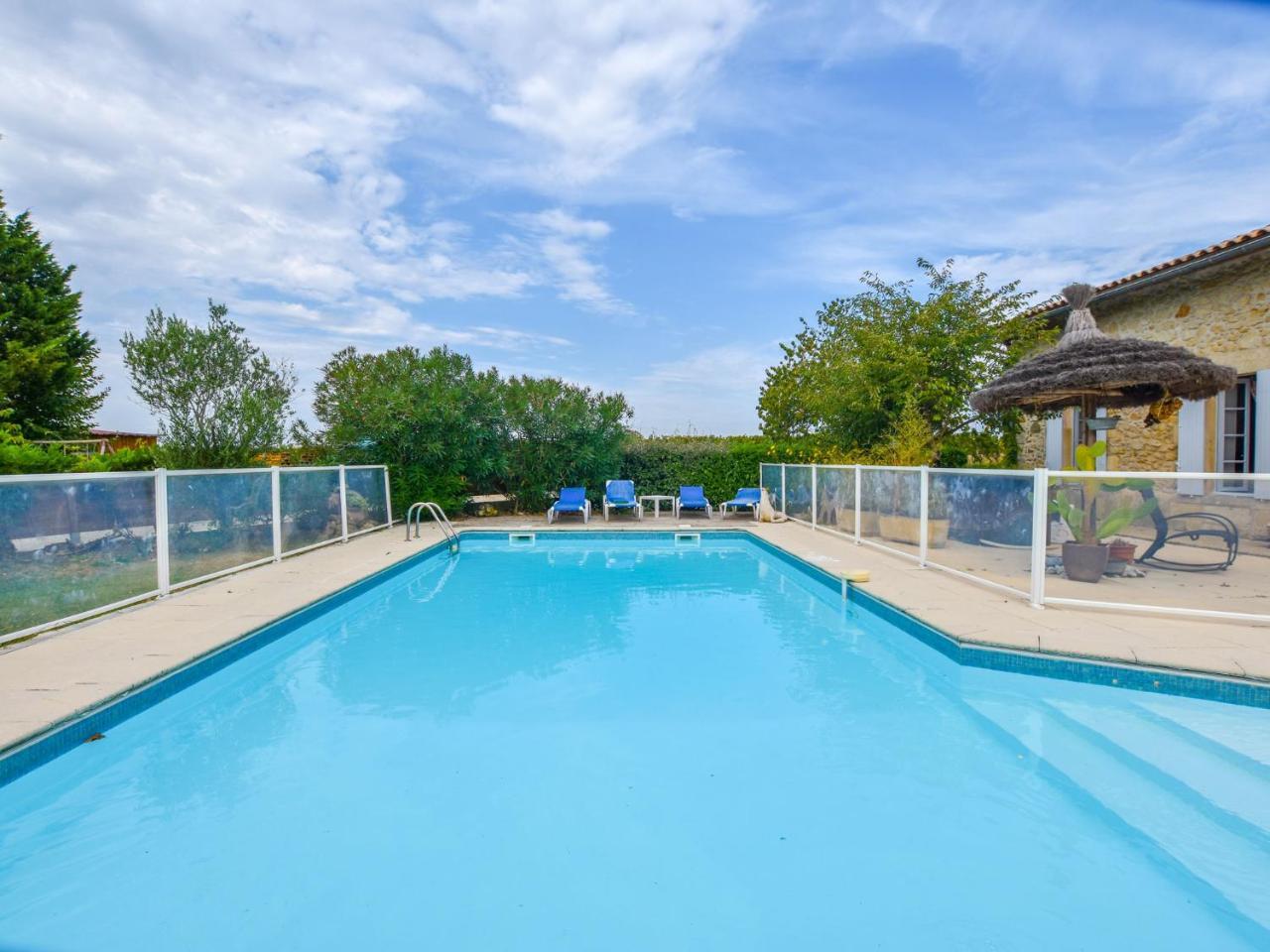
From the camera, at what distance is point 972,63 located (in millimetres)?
7027

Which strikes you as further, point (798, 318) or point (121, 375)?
point (798, 318)

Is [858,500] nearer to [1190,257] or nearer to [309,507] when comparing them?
[1190,257]

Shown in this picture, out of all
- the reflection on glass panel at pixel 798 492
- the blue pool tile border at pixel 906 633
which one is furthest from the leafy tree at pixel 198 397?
the reflection on glass panel at pixel 798 492

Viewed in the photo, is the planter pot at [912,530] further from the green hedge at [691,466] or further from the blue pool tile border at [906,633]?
the green hedge at [691,466]

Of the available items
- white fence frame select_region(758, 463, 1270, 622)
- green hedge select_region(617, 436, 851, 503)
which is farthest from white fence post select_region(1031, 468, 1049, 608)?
green hedge select_region(617, 436, 851, 503)

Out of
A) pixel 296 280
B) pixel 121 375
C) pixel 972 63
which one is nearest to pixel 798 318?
pixel 296 280

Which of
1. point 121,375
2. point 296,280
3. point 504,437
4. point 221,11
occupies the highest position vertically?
point 221,11

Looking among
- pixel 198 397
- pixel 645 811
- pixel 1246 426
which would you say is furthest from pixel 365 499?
pixel 1246 426

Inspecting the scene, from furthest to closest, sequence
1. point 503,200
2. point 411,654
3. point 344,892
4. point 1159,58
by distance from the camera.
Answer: point 503,200
point 411,654
point 1159,58
point 344,892

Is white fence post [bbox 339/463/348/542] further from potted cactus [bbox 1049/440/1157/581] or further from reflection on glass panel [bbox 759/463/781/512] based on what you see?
potted cactus [bbox 1049/440/1157/581]

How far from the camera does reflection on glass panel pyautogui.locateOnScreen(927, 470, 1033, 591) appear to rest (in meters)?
5.86

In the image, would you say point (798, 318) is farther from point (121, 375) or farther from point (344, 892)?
point (344, 892)

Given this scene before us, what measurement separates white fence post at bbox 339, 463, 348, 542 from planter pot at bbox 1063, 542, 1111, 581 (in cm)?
965

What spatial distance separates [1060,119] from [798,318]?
19175 mm
